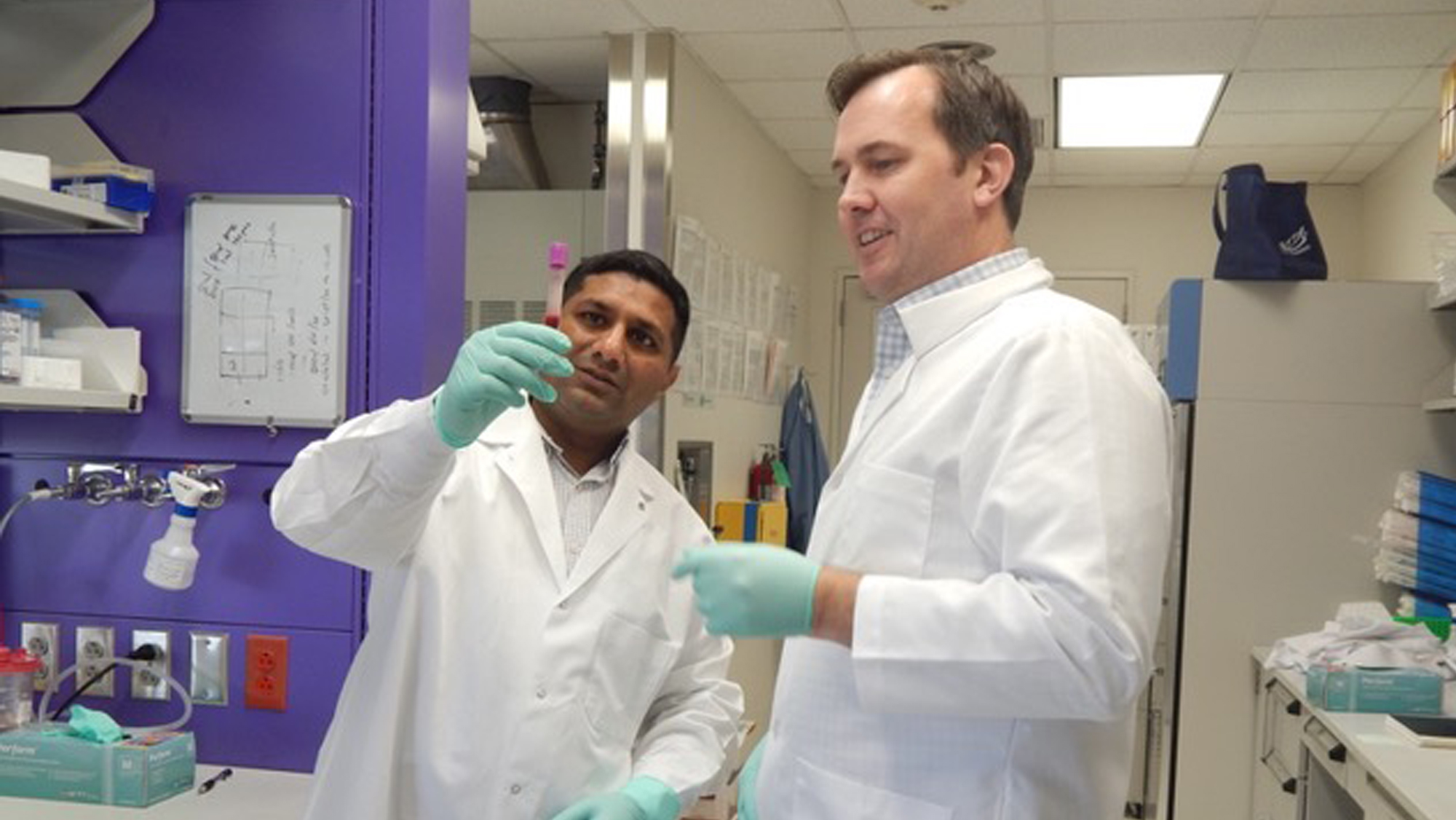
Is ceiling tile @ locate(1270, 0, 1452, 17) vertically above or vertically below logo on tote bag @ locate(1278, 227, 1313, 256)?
above

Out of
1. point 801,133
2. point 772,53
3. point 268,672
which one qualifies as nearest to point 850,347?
point 801,133

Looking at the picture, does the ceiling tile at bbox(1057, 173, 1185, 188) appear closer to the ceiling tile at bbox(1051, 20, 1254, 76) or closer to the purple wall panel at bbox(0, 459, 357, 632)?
the ceiling tile at bbox(1051, 20, 1254, 76)

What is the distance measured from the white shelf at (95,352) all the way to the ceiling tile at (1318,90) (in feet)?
11.5

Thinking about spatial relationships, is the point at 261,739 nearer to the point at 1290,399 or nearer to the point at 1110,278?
the point at 1290,399

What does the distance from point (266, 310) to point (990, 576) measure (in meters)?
1.41

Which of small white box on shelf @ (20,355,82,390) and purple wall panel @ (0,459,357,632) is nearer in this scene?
small white box on shelf @ (20,355,82,390)

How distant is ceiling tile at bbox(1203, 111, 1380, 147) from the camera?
4566 mm

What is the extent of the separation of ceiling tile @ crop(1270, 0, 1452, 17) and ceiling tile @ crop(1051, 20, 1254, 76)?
14 centimetres

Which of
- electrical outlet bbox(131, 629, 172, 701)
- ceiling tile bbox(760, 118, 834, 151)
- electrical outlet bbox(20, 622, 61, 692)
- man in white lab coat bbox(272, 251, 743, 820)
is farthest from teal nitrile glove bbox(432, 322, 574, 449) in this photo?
ceiling tile bbox(760, 118, 834, 151)

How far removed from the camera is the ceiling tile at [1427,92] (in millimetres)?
3988

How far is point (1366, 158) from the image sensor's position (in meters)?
5.23

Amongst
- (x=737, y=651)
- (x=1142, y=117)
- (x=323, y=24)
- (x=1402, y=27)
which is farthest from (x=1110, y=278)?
(x=323, y=24)

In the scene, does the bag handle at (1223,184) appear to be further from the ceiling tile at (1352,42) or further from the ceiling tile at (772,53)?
the ceiling tile at (772,53)

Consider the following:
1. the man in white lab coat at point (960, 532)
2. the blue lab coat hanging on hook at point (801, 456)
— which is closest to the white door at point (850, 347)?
the blue lab coat hanging on hook at point (801, 456)
